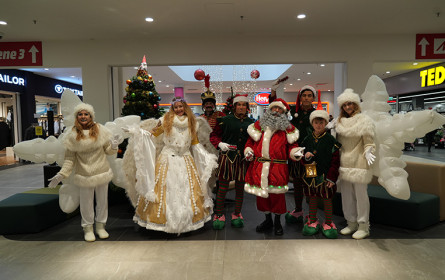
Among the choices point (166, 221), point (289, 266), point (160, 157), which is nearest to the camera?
point (289, 266)

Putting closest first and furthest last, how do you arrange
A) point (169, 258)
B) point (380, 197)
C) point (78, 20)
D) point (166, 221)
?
point (169, 258) < point (166, 221) < point (380, 197) < point (78, 20)

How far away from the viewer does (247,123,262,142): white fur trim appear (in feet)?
10.3

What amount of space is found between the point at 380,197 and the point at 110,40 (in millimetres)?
5955

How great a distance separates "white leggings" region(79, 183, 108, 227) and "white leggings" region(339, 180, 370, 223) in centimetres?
282

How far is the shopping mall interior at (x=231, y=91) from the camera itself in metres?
2.55

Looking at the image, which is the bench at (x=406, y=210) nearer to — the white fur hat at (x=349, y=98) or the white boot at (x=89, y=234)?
the white fur hat at (x=349, y=98)

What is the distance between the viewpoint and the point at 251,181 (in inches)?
123

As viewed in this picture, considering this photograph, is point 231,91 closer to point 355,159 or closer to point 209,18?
point 209,18

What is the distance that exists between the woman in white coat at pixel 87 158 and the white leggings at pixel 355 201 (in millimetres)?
2706

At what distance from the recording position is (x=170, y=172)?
3156mm

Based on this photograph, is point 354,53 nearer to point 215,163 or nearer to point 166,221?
point 215,163

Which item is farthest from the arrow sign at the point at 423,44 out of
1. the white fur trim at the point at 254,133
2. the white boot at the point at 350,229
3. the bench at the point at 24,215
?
the bench at the point at 24,215

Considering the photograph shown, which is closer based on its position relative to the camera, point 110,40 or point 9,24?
point 9,24

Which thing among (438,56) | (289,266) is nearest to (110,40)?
(289,266)
